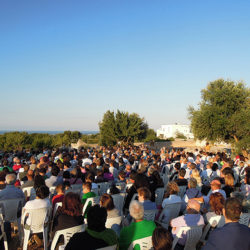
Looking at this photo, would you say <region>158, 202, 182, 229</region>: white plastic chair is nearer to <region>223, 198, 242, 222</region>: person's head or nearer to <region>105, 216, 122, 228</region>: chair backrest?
<region>105, 216, 122, 228</region>: chair backrest

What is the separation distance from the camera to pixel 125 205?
555cm

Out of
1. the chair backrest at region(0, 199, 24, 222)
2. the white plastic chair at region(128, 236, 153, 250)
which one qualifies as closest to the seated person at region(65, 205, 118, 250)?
the white plastic chair at region(128, 236, 153, 250)

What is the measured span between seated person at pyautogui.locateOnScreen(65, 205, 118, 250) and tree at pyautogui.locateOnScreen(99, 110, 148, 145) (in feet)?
99.6

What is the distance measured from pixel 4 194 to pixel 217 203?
4.31 m

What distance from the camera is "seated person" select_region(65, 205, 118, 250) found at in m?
2.59

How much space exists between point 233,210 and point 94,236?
169cm

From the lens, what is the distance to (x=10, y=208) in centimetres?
466

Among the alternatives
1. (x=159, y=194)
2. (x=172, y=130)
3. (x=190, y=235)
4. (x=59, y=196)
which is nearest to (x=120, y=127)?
(x=159, y=194)

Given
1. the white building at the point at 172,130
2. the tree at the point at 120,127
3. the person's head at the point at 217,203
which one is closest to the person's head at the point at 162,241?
the person's head at the point at 217,203

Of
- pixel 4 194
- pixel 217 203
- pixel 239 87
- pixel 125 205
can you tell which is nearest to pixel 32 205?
pixel 4 194

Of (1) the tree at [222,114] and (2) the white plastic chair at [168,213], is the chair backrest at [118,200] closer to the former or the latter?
(2) the white plastic chair at [168,213]

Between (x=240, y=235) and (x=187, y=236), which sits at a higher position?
(x=240, y=235)

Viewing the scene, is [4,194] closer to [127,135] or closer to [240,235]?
[240,235]

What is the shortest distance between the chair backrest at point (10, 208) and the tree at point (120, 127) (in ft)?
93.5
